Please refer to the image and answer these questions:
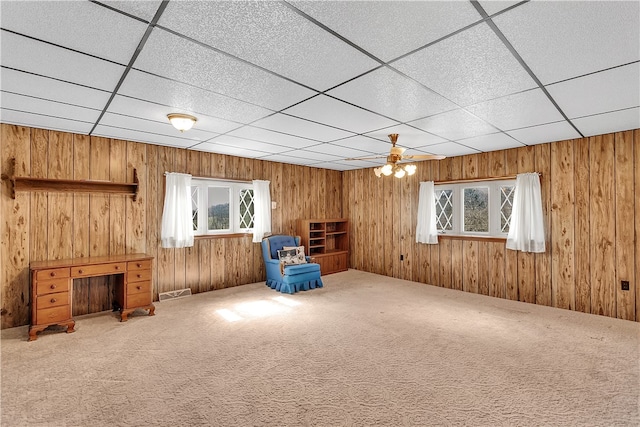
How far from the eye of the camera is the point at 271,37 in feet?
5.85

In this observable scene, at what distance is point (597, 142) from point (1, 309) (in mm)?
7668

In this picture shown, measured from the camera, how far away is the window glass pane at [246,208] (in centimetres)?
580

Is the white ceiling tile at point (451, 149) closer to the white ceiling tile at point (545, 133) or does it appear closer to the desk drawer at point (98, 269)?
the white ceiling tile at point (545, 133)

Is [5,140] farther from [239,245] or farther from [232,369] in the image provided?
[232,369]

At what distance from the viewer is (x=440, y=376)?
2.52 meters

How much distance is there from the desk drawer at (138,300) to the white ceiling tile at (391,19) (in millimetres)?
3874

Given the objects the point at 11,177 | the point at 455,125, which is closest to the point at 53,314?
the point at 11,177

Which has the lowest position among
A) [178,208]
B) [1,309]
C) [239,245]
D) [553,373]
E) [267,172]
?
[553,373]

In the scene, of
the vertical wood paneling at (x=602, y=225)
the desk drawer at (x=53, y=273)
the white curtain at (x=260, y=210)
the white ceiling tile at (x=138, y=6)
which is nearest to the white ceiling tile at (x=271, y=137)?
the white curtain at (x=260, y=210)

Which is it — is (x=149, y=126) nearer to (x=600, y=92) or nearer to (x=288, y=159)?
(x=288, y=159)

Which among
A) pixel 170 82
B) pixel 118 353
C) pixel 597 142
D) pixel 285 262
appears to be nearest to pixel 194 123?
pixel 170 82

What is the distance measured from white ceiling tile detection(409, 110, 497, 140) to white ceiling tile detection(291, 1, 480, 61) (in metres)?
1.49

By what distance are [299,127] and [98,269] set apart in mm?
2952

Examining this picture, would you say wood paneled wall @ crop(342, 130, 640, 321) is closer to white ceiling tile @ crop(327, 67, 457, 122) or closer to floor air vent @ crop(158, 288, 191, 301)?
white ceiling tile @ crop(327, 67, 457, 122)
